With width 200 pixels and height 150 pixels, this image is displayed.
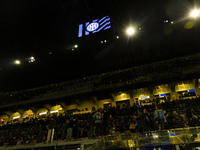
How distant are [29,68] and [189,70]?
23.1m

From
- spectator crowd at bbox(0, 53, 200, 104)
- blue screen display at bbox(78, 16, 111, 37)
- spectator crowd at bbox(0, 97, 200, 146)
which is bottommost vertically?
spectator crowd at bbox(0, 97, 200, 146)

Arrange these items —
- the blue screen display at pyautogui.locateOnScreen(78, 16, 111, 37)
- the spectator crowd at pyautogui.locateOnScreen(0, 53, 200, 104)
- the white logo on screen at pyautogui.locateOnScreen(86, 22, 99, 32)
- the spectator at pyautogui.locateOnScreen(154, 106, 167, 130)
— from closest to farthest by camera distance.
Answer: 1. the spectator at pyautogui.locateOnScreen(154, 106, 167, 130)
2. the blue screen display at pyautogui.locateOnScreen(78, 16, 111, 37)
3. the white logo on screen at pyautogui.locateOnScreen(86, 22, 99, 32)
4. the spectator crowd at pyautogui.locateOnScreen(0, 53, 200, 104)

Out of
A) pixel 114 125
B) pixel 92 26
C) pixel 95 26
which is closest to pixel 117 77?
pixel 95 26

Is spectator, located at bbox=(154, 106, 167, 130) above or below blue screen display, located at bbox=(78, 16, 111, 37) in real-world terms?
below

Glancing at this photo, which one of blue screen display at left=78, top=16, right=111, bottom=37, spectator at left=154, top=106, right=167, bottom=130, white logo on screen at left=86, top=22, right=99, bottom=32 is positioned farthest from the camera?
white logo on screen at left=86, top=22, right=99, bottom=32

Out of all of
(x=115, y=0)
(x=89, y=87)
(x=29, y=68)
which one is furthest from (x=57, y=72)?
(x=115, y=0)

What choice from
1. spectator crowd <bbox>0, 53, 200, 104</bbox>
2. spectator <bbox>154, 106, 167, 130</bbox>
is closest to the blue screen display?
spectator crowd <bbox>0, 53, 200, 104</bbox>

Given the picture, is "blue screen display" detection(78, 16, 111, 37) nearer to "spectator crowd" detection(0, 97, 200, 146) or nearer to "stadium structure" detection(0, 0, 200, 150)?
"stadium structure" detection(0, 0, 200, 150)

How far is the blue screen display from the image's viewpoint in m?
14.3

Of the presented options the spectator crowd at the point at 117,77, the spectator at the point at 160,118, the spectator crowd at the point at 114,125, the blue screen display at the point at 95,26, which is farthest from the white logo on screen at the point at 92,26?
the spectator at the point at 160,118

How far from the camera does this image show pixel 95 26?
14.8m

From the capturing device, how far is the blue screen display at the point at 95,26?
14305 millimetres

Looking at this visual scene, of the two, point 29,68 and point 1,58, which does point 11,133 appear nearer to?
point 1,58

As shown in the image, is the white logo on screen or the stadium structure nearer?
the stadium structure
